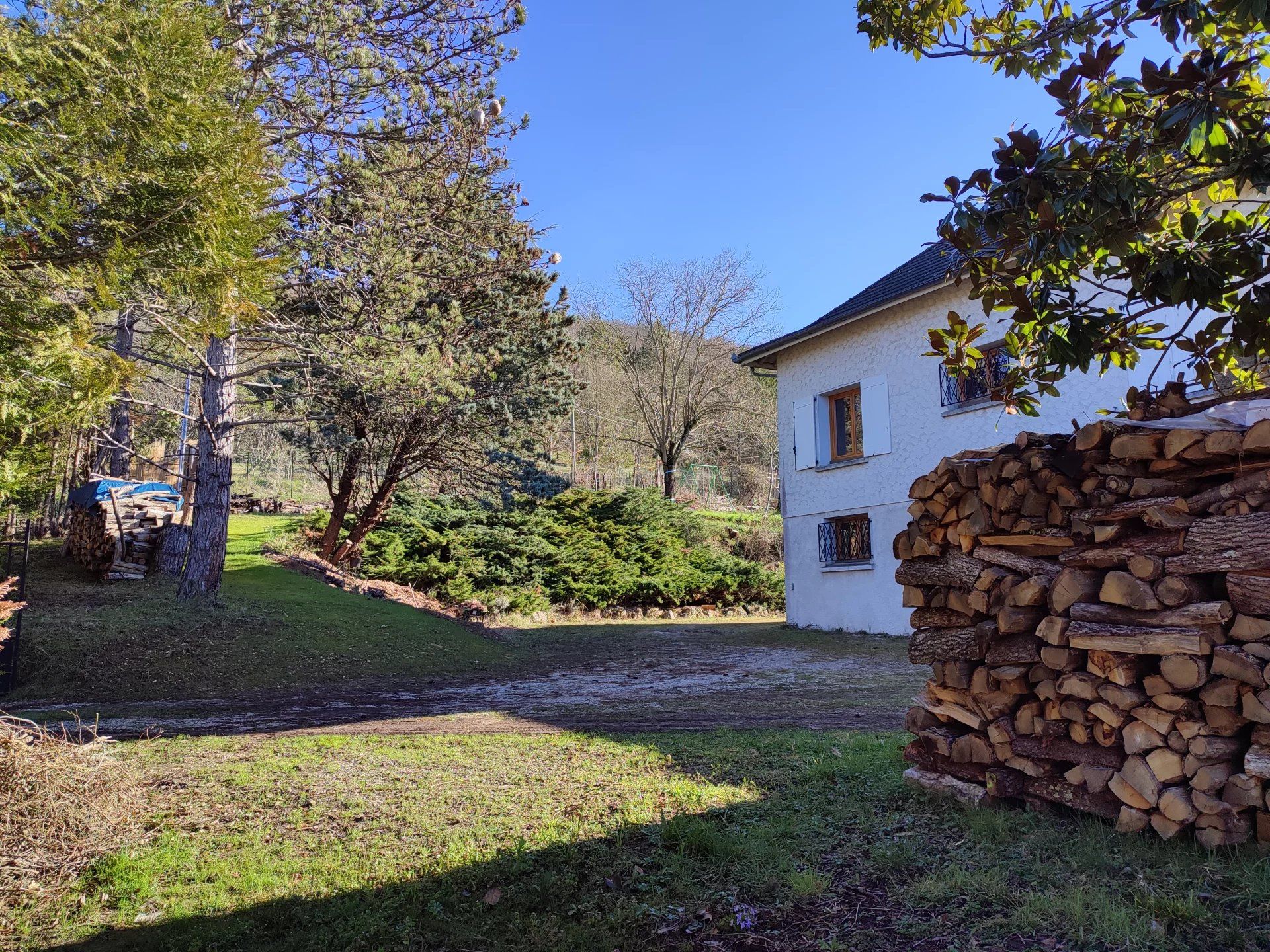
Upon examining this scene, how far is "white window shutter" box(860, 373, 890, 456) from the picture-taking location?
13.5m

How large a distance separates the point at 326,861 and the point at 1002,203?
13.2 ft

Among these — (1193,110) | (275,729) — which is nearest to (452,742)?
(275,729)

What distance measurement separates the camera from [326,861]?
3.48 m

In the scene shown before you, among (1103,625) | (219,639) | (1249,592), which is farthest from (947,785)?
Answer: (219,639)

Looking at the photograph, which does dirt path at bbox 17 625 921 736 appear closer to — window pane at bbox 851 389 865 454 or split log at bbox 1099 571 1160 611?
split log at bbox 1099 571 1160 611

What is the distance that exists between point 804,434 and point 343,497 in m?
9.44

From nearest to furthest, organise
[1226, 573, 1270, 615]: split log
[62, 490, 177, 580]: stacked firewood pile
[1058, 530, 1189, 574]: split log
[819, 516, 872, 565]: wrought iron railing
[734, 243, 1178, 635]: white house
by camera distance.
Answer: [1226, 573, 1270, 615]: split log < [1058, 530, 1189, 574]: split log < [734, 243, 1178, 635]: white house < [62, 490, 177, 580]: stacked firewood pile < [819, 516, 872, 565]: wrought iron railing

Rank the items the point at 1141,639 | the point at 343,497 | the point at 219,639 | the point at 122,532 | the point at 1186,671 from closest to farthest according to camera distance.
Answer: the point at 1186,671
the point at 1141,639
the point at 219,639
the point at 122,532
the point at 343,497

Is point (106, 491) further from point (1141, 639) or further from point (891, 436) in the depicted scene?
point (1141, 639)

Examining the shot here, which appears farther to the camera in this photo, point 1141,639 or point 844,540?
point 844,540

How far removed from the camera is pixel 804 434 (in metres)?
15.2

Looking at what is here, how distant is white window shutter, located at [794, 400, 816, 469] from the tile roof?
1255 mm

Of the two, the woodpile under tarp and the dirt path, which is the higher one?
the woodpile under tarp

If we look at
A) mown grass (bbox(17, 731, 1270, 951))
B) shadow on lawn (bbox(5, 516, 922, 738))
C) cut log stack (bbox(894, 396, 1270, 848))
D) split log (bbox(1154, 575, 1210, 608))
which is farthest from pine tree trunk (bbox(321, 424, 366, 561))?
split log (bbox(1154, 575, 1210, 608))
